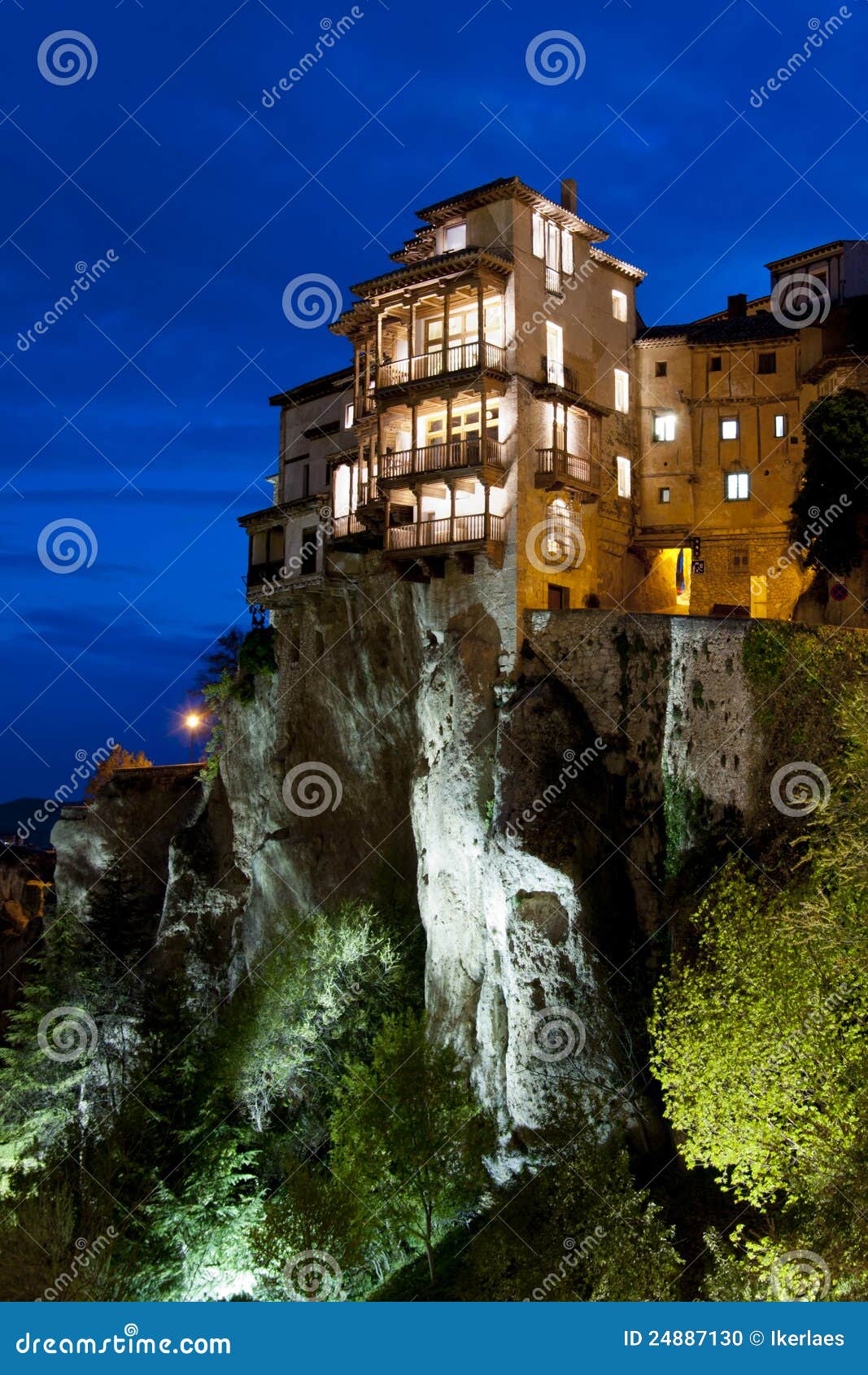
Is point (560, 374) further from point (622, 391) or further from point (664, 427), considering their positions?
point (664, 427)

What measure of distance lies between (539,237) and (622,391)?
705 centimetres

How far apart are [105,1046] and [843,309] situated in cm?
3955

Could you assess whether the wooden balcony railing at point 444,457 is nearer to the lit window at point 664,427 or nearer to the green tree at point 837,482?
the lit window at point 664,427

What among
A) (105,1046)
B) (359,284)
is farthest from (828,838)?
(105,1046)

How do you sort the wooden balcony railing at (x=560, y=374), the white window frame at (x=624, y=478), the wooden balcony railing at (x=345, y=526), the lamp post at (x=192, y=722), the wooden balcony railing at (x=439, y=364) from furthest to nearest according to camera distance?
the lamp post at (x=192, y=722)
the white window frame at (x=624, y=478)
the wooden balcony railing at (x=345, y=526)
the wooden balcony railing at (x=560, y=374)
the wooden balcony railing at (x=439, y=364)

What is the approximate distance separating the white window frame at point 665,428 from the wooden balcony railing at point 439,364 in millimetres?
9427

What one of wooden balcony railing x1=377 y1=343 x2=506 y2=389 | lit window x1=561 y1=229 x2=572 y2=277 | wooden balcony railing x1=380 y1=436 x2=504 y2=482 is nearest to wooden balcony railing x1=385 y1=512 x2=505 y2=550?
wooden balcony railing x1=380 y1=436 x2=504 y2=482

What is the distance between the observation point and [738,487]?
154 feet

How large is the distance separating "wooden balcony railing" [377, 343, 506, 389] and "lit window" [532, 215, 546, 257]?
412cm

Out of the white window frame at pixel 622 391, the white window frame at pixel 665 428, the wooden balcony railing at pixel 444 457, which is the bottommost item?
the wooden balcony railing at pixel 444 457

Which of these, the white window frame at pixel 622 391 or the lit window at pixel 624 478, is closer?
the lit window at pixel 624 478

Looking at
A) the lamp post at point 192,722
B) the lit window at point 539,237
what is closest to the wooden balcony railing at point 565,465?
the lit window at point 539,237

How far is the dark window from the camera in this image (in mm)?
51062

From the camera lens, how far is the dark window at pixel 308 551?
2010 inches
